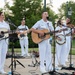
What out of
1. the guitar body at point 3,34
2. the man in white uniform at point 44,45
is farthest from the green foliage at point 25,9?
the guitar body at point 3,34

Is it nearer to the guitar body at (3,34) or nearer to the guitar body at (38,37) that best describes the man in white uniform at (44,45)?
the guitar body at (38,37)

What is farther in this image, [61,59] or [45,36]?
[61,59]

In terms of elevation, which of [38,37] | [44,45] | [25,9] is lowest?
[44,45]

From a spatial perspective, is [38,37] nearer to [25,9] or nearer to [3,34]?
[3,34]

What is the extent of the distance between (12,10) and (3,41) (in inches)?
905

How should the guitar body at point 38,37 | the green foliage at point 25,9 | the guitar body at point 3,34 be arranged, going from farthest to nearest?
1. the green foliage at point 25,9
2. the guitar body at point 38,37
3. the guitar body at point 3,34

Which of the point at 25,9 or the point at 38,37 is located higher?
the point at 25,9

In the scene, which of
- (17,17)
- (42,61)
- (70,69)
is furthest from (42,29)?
(17,17)

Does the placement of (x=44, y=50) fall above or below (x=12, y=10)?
below

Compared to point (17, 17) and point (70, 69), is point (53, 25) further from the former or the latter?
point (17, 17)

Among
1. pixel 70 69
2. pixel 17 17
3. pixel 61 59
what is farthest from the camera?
pixel 17 17

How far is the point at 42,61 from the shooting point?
28.5ft

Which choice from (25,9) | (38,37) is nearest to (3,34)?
→ (38,37)

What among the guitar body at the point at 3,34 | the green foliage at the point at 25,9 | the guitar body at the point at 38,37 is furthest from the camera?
the green foliage at the point at 25,9
